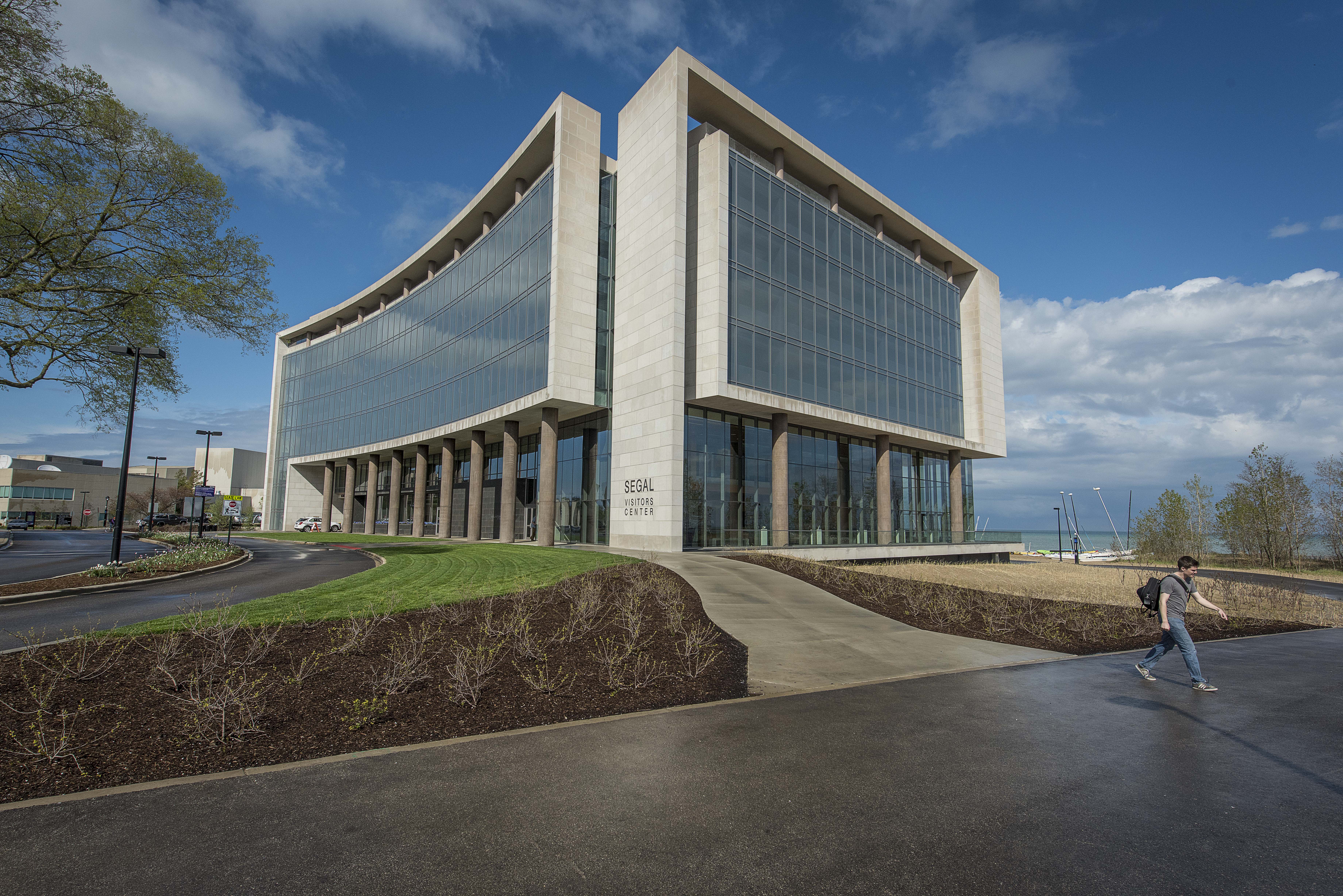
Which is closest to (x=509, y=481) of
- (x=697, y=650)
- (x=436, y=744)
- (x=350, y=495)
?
(x=697, y=650)

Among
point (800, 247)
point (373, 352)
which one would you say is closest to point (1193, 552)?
point (800, 247)

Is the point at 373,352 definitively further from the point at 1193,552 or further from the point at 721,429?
the point at 1193,552

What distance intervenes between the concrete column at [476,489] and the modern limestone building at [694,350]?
167 mm

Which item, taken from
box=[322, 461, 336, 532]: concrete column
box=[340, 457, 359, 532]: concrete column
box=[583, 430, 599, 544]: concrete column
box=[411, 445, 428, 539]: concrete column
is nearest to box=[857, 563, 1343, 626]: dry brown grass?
box=[583, 430, 599, 544]: concrete column

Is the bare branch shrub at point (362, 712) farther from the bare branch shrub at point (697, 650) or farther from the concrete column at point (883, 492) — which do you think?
the concrete column at point (883, 492)

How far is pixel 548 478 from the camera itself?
3769cm

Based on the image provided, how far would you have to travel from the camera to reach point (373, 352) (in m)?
61.5

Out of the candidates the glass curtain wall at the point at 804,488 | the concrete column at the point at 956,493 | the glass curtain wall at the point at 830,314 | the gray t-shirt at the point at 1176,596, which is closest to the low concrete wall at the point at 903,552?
the glass curtain wall at the point at 804,488

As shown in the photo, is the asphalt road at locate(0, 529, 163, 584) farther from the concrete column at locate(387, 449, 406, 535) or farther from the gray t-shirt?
the gray t-shirt

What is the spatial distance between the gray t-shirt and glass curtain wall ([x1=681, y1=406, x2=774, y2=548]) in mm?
24317

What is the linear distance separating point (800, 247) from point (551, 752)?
1463 inches

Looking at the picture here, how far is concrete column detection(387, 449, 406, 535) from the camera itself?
58.9m

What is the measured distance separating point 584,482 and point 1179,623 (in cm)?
3270

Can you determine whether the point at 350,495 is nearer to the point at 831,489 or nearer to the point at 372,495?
the point at 372,495
